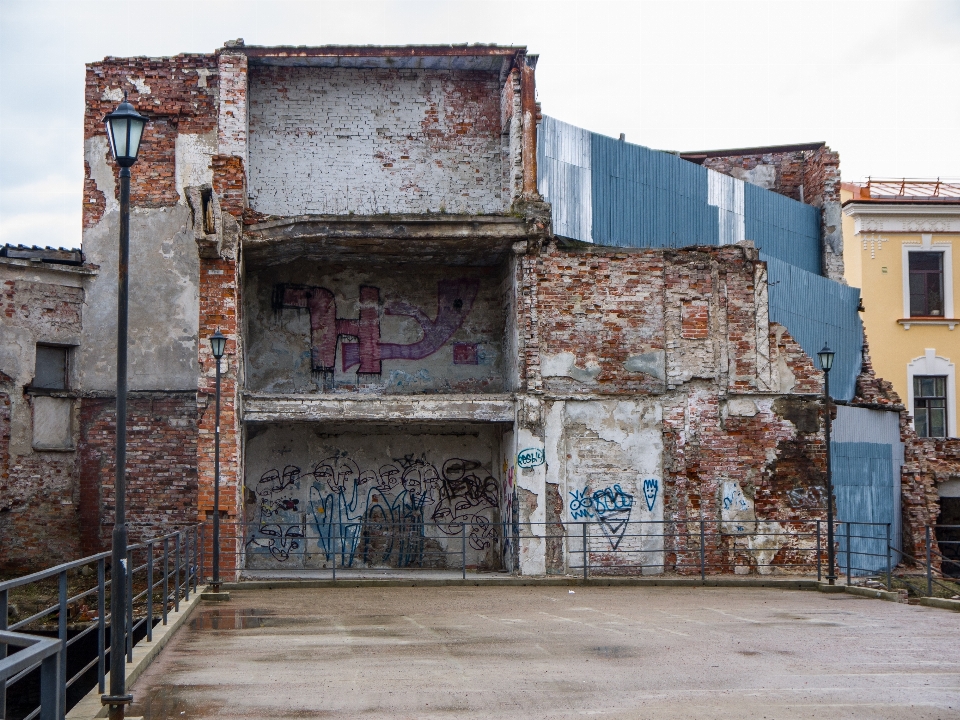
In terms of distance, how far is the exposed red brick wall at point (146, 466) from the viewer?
74.6ft

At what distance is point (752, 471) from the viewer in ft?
70.6

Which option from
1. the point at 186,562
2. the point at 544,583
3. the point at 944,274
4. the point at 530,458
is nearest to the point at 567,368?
the point at 530,458

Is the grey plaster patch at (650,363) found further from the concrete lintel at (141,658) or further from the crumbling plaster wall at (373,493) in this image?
the concrete lintel at (141,658)

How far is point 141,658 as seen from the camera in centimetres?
1014

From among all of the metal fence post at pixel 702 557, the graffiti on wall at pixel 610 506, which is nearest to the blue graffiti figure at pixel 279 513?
the graffiti on wall at pixel 610 506

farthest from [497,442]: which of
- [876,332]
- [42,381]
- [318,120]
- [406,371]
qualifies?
[876,332]

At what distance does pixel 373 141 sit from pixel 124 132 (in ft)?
50.8

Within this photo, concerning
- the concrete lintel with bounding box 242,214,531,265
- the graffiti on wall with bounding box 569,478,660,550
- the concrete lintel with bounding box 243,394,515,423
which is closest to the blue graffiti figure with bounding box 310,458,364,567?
the concrete lintel with bounding box 243,394,515,423

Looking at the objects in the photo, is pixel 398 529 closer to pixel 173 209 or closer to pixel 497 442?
pixel 497 442

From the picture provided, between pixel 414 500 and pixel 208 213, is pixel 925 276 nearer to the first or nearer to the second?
pixel 414 500

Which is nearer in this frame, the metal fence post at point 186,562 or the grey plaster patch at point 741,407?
the metal fence post at point 186,562

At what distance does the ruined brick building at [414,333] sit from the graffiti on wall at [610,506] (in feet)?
0.20

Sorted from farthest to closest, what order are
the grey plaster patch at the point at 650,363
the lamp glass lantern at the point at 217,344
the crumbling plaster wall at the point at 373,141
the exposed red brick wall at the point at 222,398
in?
the crumbling plaster wall at the point at 373,141
the grey plaster patch at the point at 650,363
the exposed red brick wall at the point at 222,398
the lamp glass lantern at the point at 217,344

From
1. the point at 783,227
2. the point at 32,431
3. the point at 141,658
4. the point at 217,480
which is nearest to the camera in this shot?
the point at 141,658
